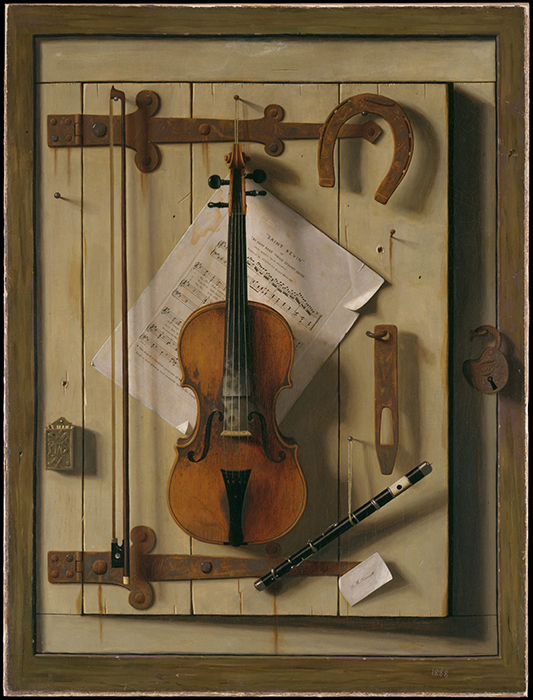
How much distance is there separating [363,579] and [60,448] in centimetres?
95

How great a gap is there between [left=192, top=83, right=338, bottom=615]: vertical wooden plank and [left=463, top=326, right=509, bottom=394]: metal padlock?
0.40 meters

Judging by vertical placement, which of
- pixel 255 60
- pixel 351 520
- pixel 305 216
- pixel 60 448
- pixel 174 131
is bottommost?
pixel 351 520

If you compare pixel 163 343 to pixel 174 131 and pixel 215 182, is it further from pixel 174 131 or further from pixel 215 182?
pixel 174 131

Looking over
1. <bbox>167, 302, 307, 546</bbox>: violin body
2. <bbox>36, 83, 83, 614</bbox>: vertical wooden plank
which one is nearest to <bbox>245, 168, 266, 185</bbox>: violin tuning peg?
<bbox>167, 302, 307, 546</bbox>: violin body

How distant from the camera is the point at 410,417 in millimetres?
2225

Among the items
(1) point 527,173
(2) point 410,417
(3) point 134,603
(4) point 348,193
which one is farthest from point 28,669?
(1) point 527,173

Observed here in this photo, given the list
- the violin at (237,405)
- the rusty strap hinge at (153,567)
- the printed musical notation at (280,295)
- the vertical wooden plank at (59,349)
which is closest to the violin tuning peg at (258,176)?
the violin at (237,405)

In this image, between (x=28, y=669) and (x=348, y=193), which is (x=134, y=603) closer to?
(x=28, y=669)

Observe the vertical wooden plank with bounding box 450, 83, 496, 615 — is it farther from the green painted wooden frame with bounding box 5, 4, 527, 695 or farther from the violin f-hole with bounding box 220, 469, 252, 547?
the violin f-hole with bounding box 220, 469, 252, 547

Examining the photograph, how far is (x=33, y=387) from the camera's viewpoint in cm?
224

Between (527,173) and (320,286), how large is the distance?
684 mm

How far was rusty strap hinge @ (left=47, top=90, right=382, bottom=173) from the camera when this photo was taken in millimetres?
2193

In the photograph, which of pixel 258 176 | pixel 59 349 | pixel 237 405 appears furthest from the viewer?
pixel 59 349

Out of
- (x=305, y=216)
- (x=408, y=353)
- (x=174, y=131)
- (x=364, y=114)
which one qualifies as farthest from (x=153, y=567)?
(x=364, y=114)
